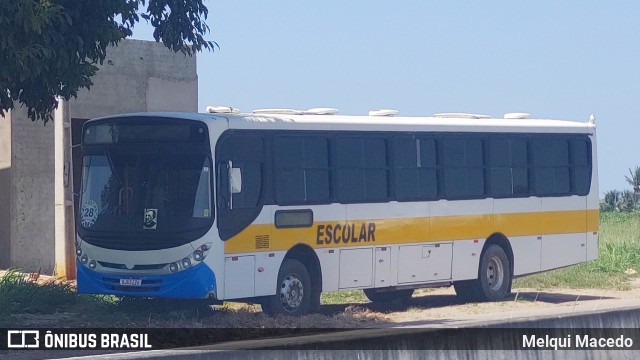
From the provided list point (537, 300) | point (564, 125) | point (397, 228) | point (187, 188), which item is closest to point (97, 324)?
point (187, 188)

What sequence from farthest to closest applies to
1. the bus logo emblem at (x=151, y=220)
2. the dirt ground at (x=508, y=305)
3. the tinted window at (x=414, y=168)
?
the tinted window at (x=414, y=168)
the dirt ground at (x=508, y=305)
the bus logo emblem at (x=151, y=220)

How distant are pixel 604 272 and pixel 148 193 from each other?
46.4 ft

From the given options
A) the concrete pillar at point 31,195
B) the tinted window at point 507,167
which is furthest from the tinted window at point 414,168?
the concrete pillar at point 31,195

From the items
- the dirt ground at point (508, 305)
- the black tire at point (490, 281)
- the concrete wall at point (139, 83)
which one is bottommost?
the dirt ground at point (508, 305)

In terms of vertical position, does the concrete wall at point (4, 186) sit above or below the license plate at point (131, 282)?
above

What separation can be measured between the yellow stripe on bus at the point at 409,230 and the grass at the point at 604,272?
6.20 ft

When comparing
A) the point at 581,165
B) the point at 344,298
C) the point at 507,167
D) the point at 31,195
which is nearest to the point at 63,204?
the point at 31,195

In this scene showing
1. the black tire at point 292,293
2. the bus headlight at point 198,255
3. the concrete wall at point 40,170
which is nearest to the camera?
the bus headlight at point 198,255

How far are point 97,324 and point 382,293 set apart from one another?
687 cm

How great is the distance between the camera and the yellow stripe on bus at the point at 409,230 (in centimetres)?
1944

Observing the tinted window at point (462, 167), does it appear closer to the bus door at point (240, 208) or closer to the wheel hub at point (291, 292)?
the wheel hub at point (291, 292)

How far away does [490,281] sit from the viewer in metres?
24.0

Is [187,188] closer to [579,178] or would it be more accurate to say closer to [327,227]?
[327,227]

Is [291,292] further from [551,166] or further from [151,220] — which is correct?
[551,166]
